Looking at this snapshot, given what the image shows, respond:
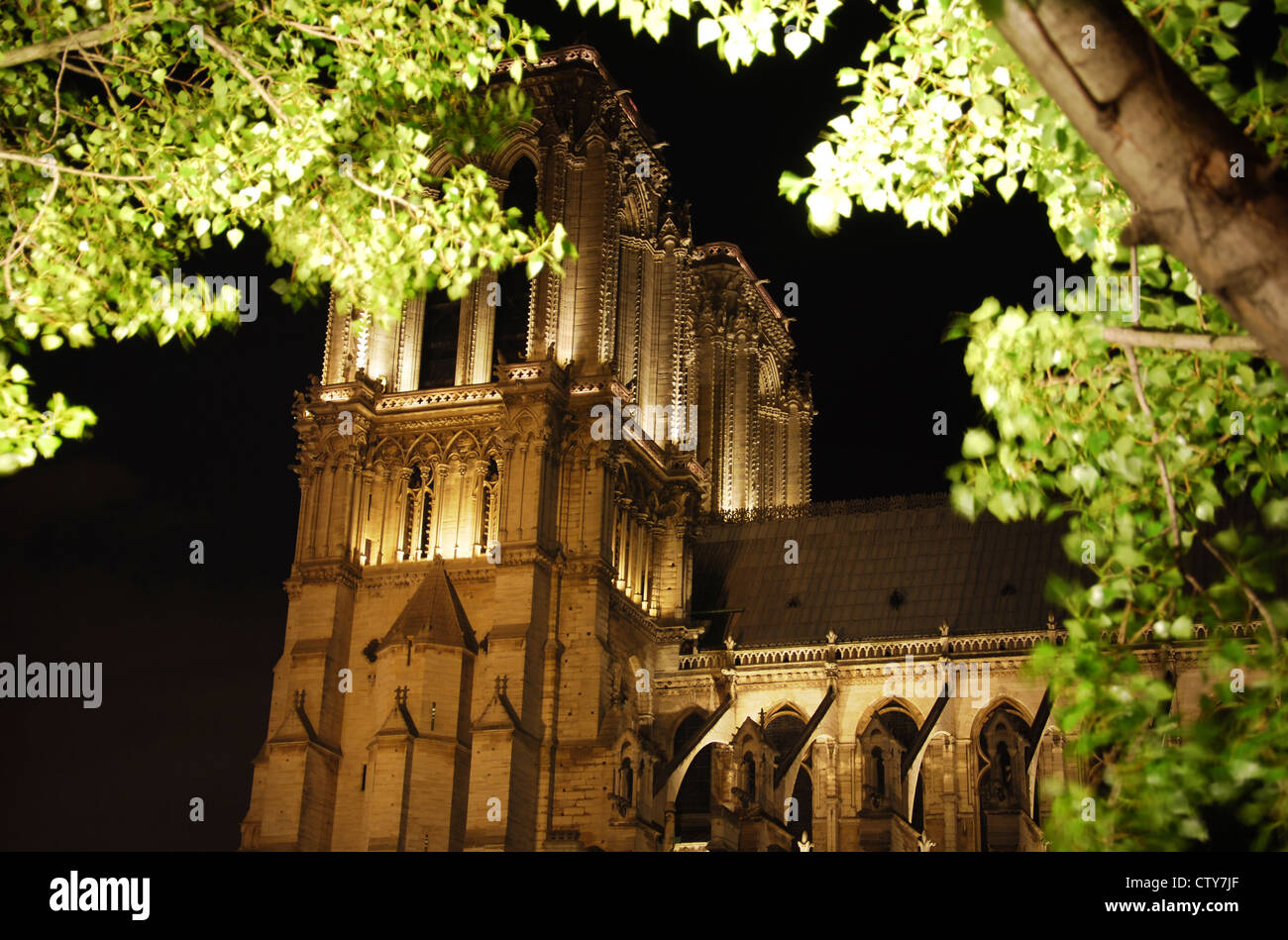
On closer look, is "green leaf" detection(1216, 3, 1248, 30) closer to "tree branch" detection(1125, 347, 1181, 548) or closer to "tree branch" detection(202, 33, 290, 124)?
"tree branch" detection(1125, 347, 1181, 548)

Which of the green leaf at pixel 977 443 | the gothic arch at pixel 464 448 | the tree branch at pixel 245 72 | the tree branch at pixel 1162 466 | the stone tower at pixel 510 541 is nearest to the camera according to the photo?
the tree branch at pixel 1162 466

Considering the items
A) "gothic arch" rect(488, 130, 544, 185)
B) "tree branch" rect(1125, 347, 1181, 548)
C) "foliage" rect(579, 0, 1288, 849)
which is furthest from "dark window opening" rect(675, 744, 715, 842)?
"tree branch" rect(1125, 347, 1181, 548)

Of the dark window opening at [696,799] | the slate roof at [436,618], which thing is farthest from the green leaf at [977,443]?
the dark window opening at [696,799]

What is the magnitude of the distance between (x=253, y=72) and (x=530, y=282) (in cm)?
3335

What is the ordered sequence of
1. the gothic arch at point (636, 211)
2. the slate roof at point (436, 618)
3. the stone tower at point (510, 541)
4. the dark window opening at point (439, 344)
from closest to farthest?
the stone tower at point (510, 541), the slate roof at point (436, 618), the dark window opening at point (439, 344), the gothic arch at point (636, 211)

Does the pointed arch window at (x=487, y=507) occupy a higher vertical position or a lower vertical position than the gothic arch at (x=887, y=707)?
higher

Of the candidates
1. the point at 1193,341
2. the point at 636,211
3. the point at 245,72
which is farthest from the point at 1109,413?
the point at 636,211

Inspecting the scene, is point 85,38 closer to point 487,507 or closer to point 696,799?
point 487,507

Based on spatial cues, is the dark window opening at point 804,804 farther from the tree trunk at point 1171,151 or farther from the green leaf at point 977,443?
the tree trunk at point 1171,151

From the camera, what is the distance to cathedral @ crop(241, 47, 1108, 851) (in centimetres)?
4050

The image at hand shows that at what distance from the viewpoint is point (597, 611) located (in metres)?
42.6

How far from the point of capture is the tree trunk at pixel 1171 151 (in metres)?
6.11

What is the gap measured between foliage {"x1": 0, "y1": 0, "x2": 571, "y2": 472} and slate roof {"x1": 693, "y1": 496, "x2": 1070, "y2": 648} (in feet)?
117

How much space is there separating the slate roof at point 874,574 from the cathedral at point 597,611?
0.10m
